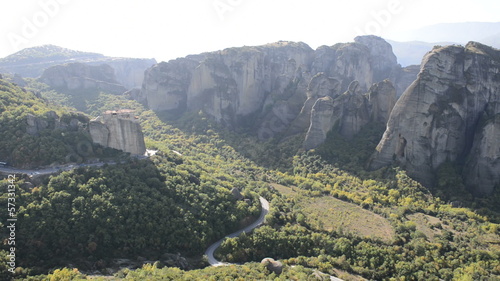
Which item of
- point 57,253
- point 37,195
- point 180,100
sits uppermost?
point 180,100

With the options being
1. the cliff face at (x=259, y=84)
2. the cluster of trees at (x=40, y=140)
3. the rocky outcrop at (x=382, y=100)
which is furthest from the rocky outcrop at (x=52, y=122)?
the rocky outcrop at (x=382, y=100)

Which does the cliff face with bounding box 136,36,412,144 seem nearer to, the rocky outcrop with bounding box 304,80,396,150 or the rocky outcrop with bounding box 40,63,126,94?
the rocky outcrop with bounding box 304,80,396,150

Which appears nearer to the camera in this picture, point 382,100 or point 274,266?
point 274,266

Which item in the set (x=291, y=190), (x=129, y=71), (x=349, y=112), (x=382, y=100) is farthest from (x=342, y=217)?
(x=129, y=71)

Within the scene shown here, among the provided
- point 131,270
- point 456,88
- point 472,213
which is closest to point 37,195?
point 131,270

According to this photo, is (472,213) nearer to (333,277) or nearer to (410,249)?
(410,249)

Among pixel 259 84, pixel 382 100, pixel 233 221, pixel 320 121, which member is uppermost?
pixel 259 84

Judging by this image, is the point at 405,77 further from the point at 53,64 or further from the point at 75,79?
the point at 53,64

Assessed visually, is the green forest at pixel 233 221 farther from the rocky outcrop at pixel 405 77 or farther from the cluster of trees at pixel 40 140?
the rocky outcrop at pixel 405 77
